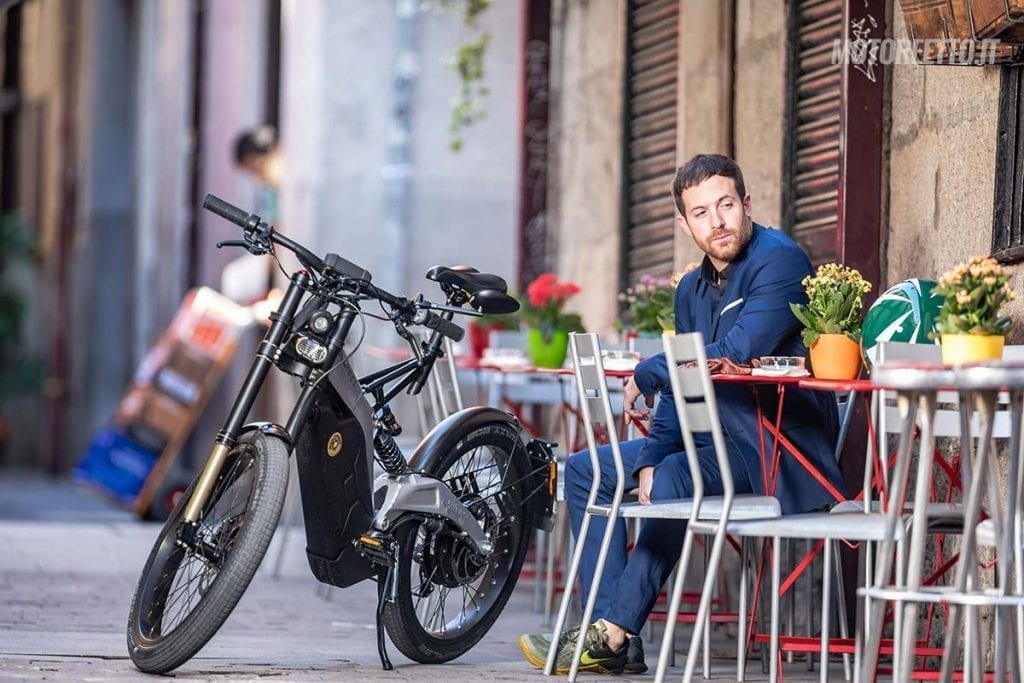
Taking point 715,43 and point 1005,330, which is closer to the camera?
point 1005,330

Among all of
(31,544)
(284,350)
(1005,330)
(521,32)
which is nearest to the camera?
(1005,330)

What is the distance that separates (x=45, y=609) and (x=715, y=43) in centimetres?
357

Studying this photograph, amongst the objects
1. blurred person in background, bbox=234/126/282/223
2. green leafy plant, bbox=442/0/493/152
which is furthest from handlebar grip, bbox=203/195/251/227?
blurred person in background, bbox=234/126/282/223

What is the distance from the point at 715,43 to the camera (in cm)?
840

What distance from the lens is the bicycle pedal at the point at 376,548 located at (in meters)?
5.53

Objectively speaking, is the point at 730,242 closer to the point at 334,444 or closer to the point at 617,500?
the point at 617,500

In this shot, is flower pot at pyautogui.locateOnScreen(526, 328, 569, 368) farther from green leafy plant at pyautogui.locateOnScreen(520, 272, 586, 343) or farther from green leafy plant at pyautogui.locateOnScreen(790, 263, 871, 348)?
green leafy plant at pyautogui.locateOnScreen(790, 263, 871, 348)

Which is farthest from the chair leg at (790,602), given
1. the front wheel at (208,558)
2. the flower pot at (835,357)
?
the front wheel at (208,558)

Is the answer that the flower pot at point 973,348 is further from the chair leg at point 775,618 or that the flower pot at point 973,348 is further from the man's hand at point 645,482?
the man's hand at point 645,482

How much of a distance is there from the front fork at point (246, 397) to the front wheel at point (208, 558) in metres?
0.04

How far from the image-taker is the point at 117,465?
13.3 meters

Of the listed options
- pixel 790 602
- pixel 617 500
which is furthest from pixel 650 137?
pixel 617 500

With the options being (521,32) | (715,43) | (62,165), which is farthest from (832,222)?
(62,165)

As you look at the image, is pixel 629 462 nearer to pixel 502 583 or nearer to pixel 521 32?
pixel 502 583
